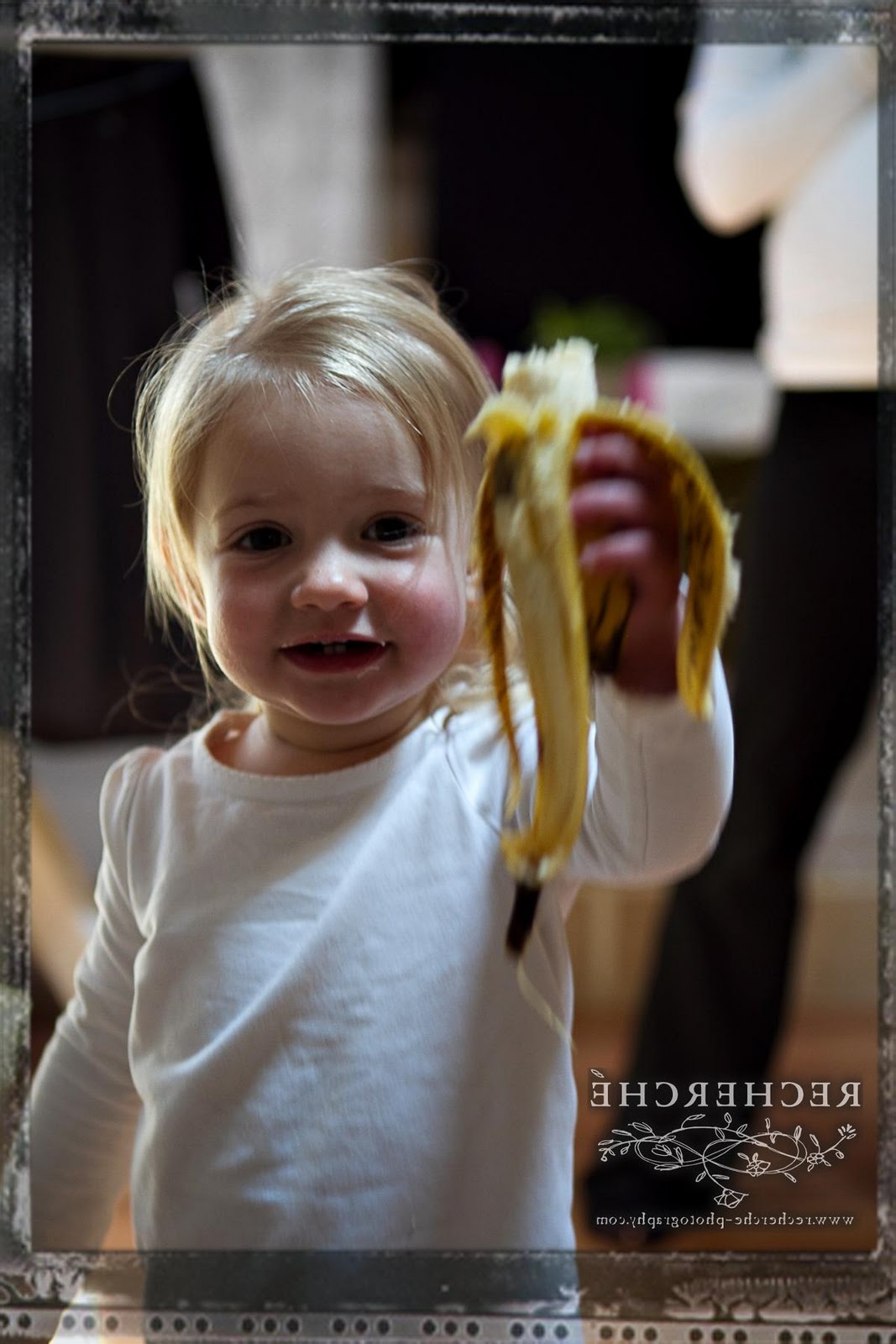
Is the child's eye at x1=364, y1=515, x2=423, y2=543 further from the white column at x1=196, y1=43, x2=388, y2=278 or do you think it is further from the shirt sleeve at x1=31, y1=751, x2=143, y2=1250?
the white column at x1=196, y1=43, x2=388, y2=278

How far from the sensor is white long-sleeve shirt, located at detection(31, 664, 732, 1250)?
40cm

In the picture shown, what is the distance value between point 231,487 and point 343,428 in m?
0.04

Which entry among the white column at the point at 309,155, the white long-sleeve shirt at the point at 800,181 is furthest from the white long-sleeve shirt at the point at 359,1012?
the white column at the point at 309,155

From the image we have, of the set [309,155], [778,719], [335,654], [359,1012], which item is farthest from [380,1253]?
[309,155]

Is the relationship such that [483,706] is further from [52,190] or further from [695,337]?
[695,337]

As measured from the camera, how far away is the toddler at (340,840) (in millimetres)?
387

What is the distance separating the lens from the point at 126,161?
771 millimetres

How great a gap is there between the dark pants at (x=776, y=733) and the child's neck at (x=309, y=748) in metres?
0.11

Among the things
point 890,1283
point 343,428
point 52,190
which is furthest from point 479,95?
point 890,1283

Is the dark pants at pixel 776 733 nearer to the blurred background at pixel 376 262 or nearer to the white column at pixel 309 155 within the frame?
the blurred background at pixel 376 262

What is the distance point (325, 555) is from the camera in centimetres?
38

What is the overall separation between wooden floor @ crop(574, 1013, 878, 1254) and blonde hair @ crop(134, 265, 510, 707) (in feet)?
0.54

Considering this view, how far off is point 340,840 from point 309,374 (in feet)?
0.46

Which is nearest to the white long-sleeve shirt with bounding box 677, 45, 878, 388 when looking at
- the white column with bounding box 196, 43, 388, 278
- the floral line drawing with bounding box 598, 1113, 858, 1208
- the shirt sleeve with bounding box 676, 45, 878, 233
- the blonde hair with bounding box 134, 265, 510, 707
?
the shirt sleeve with bounding box 676, 45, 878, 233
